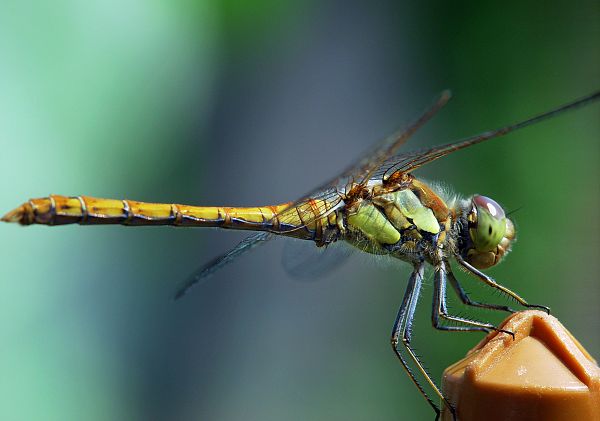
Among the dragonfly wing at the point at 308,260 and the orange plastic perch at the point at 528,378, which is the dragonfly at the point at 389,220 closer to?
the dragonfly wing at the point at 308,260

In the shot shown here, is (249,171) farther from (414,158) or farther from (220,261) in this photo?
(414,158)

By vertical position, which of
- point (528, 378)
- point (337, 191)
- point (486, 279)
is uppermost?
point (337, 191)

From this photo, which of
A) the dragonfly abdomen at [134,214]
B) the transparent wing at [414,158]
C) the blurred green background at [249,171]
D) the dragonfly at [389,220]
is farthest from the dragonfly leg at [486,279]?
the blurred green background at [249,171]

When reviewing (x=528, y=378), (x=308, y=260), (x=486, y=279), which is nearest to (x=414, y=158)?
(x=486, y=279)

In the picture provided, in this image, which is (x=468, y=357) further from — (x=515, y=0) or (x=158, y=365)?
(x=515, y=0)

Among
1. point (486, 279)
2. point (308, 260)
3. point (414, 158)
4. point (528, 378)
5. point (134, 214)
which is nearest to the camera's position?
point (528, 378)

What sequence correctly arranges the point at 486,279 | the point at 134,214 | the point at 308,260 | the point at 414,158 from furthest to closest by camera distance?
the point at 308,260, the point at 134,214, the point at 414,158, the point at 486,279

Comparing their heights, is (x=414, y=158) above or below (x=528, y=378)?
above
